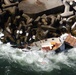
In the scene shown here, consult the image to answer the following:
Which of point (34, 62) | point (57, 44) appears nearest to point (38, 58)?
point (34, 62)

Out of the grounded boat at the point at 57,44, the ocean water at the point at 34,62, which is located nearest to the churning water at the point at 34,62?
the ocean water at the point at 34,62

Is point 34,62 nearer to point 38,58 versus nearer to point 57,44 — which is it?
point 38,58

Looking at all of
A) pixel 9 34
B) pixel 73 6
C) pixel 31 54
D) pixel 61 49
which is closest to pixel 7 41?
pixel 9 34

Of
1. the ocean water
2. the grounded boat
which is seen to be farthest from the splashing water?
the grounded boat

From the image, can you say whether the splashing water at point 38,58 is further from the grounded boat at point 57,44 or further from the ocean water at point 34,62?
the grounded boat at point 57,44

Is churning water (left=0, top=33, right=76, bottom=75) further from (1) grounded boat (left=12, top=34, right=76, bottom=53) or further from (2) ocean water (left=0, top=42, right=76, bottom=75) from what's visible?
(1) grounded boat (left=12, top=34, right=76, bottom=53)

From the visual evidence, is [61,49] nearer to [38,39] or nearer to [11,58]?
[38,39]

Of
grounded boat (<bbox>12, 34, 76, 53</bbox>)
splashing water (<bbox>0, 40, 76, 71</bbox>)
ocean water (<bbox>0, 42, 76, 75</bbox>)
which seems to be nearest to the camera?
ocean water (<bbox>0, 42, 76, 75</bbox>)

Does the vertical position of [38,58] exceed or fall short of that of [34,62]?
it exceeds it
